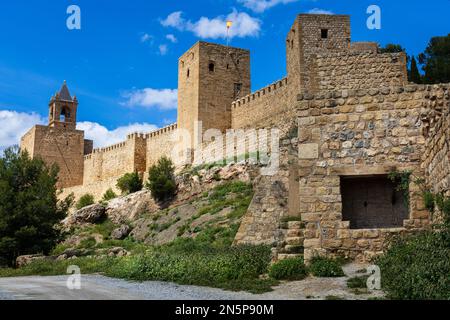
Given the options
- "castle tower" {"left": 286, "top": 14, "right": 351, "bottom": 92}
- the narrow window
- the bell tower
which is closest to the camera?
"castle tower" {"left": 286, "top": 14, "right": 351, "bottom": 92}

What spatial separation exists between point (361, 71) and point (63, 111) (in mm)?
62491

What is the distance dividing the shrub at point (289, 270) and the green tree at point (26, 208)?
15.2 metres

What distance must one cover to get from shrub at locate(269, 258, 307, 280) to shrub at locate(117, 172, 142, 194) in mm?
35798

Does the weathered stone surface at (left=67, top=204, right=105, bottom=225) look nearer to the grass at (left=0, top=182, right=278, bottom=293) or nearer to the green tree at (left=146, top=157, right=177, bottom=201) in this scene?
the green tree at (left=146, top=157, right=177, bottom=201)

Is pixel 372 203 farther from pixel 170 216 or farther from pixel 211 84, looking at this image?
pixel 211 84

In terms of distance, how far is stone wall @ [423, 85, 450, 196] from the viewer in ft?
25.2

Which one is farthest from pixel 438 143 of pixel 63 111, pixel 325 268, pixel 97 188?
pixel 63 111

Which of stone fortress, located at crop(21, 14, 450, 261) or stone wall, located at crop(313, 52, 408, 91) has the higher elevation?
stone wall, located at crop(313, 52, 408, 91)

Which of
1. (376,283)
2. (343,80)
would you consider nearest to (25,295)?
(376,283)

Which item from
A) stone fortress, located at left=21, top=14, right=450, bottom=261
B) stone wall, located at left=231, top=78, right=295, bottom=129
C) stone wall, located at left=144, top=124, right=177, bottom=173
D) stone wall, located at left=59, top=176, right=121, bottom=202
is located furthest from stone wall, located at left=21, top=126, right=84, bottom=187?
stone fortress, located at left=21, top=14, right=450, bottom=261

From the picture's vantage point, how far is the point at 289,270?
29.7 ft

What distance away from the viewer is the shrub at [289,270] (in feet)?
29.5

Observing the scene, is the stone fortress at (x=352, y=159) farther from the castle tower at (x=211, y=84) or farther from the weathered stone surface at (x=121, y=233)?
the castle tower at (x=211, y=84)
